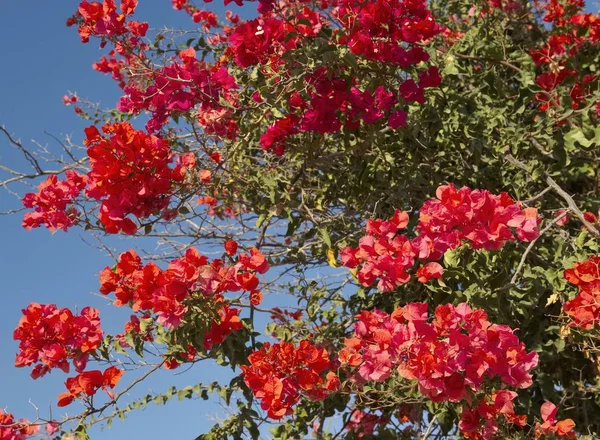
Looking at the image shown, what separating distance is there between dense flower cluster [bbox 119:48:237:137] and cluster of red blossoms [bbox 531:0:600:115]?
4.39 ft

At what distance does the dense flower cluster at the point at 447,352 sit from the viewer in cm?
197

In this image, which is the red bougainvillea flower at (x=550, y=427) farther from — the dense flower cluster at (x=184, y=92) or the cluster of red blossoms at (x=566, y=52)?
the dense flower cluster at (x=184, y=92)

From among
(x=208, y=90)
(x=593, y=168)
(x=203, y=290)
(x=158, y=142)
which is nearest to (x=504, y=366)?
(x=203, y=290)

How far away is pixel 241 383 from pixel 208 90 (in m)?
1.11

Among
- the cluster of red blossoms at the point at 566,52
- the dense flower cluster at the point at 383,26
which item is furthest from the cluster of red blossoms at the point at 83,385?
the cluster of red blossoms at the point at 566,52

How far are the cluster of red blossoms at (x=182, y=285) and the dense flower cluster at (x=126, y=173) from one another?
221 mm

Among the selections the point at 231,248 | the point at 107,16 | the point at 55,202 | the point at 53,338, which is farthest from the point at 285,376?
the point at 107,16

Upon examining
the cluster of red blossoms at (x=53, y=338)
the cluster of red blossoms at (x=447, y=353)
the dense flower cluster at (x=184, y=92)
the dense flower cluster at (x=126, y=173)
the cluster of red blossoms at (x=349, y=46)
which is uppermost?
the dense flower cluster at (x=184, y=92)

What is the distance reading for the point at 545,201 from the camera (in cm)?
354

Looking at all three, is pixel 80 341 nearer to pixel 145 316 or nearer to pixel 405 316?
pixel 145 316

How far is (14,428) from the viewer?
2686mm

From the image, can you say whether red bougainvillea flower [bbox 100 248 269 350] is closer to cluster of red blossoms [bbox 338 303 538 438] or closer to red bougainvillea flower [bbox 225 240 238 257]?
red bougainvillea flower [bbox 225 240 238 257]

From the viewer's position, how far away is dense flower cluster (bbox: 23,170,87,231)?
2.96 metres

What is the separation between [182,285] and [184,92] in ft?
3.07
